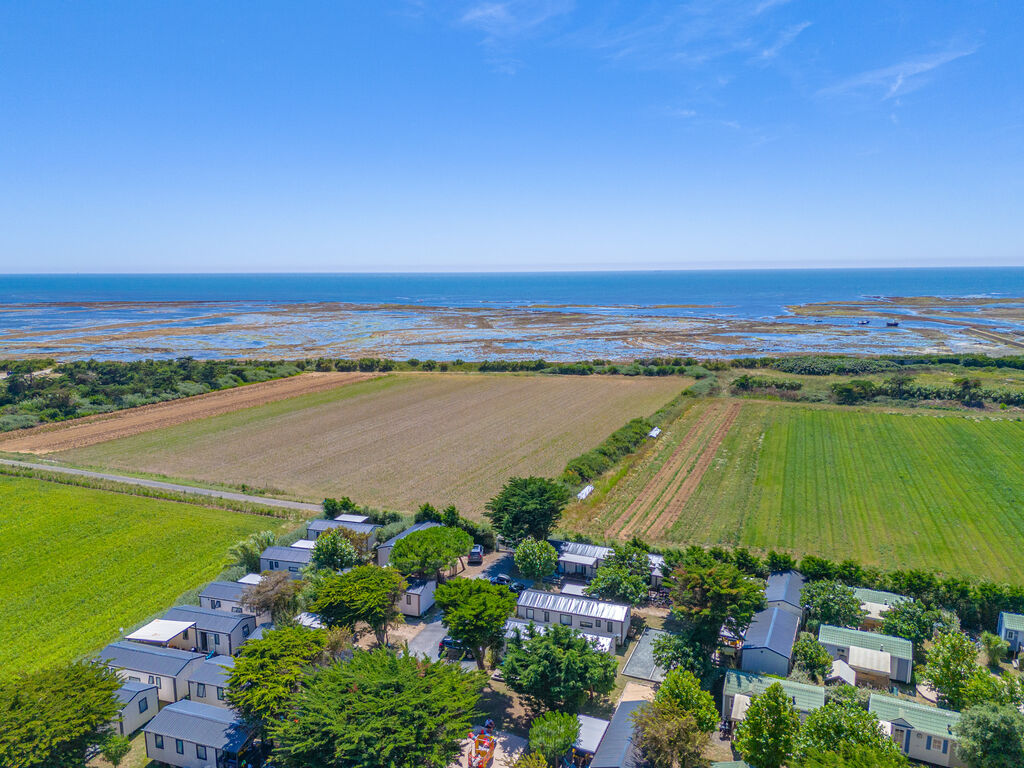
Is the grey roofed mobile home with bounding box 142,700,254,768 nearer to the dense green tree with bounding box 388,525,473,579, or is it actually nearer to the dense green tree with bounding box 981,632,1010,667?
the dense green tree with bounding box 388,525,473,579

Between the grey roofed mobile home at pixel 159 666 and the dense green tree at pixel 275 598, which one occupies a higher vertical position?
the dense green tree at pixel 275 598

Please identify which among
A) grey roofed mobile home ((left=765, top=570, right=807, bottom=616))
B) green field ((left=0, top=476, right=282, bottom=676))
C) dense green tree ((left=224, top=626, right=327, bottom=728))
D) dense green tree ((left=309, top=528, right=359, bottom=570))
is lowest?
green field ((left=0, top=476, right=282, bottom=676))

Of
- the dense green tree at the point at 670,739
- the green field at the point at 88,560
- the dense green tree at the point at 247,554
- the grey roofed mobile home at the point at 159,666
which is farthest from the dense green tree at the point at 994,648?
the green field at the point at 88,560

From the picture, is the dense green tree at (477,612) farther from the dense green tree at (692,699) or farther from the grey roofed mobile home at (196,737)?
the grey roofed mobile home at (196,737)

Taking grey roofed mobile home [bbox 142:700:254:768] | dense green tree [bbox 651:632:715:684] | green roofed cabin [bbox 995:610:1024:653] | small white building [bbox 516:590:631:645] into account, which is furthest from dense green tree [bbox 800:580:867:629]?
grey roofed mobile home [bbox 142:700:254:768]

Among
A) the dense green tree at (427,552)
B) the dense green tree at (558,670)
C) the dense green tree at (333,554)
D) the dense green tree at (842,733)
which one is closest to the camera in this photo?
the dense green tree at (842,733)
